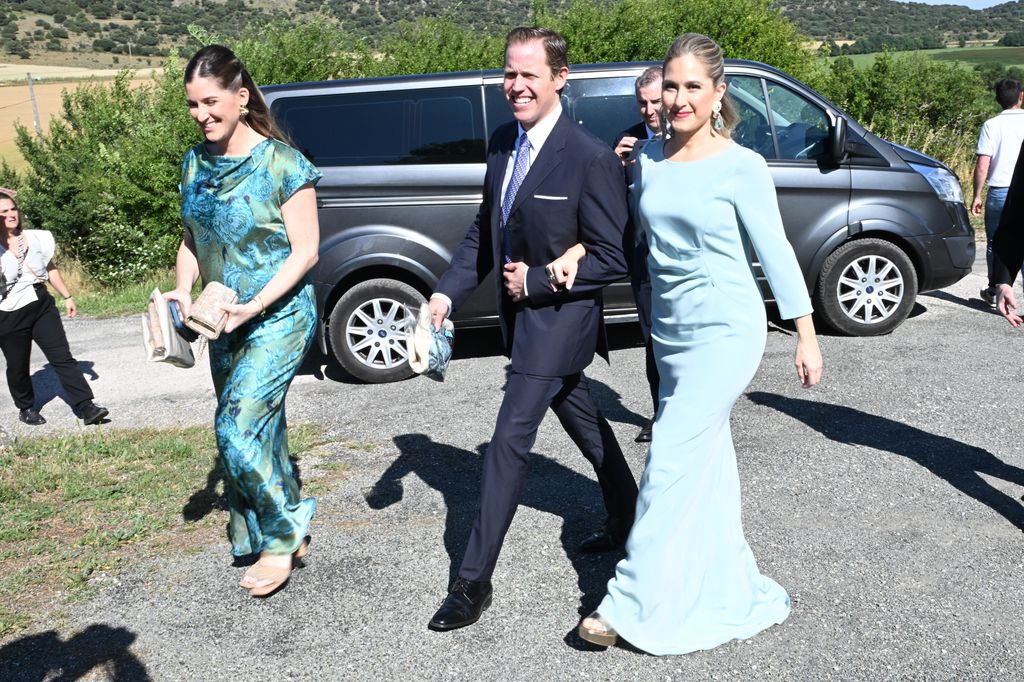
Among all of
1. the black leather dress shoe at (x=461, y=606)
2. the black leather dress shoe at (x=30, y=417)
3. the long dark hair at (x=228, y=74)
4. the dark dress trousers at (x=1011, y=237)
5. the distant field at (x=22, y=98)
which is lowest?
the distant field at (x=22, y=98)

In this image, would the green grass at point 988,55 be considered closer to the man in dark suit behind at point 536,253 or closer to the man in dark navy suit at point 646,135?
the man in dark navy suit at point 646,135

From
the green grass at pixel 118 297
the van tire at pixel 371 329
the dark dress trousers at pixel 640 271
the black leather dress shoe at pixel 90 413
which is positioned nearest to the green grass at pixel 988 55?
the green grass at pixel 118 297

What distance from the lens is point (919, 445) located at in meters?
6.01

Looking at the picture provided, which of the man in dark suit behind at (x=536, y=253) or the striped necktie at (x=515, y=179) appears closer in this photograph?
the man in dark suit behind at (x=536, y=253)

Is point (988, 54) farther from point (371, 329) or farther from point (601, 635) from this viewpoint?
point (601, 635)

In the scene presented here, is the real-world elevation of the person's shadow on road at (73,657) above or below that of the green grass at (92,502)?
above

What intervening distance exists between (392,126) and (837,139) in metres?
3.43

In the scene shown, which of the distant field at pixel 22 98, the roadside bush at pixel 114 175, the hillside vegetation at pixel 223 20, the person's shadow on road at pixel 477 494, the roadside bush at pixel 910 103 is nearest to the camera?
the person's shadow on road at pixel 477 494

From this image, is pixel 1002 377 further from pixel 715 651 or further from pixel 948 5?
pixel 948 5

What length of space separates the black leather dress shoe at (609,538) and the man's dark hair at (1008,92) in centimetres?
691

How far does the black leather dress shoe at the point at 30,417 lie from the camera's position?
7688 mm

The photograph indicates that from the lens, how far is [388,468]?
20.0 feet

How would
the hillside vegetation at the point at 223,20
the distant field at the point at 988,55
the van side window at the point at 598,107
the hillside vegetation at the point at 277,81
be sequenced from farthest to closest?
the hillside vegetation at the point at 223,20, the distant field at the point at 988,55, the hillside vegetation at the point at 277,81, the van side window at the point at 598,107

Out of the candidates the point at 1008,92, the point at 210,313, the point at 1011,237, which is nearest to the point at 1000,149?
the point at 1008,92
